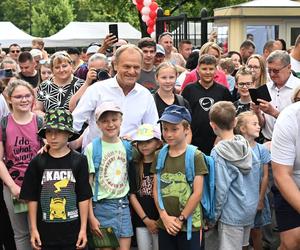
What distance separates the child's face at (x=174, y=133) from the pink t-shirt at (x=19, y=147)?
1.19 m

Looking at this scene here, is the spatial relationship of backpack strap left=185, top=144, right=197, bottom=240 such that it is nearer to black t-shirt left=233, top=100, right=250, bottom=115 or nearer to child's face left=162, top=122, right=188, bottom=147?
child's face left=162, top=122, right=188, bottom=147

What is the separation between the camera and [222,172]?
4.88 meters

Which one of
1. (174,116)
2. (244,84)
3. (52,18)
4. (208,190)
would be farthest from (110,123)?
(52,18)

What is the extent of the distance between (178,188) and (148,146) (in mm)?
482

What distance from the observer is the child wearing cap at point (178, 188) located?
181 inches

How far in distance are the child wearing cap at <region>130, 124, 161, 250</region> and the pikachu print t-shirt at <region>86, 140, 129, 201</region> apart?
0.12 metres

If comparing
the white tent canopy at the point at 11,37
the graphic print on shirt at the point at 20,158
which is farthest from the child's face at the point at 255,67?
the white tent canopy at the point at 11,37

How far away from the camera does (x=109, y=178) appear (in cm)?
478

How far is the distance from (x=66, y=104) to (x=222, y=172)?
2.08 metres

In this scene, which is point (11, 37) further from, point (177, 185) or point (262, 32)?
point (177, 185)

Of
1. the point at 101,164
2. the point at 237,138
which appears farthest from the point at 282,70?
the point at 101,164

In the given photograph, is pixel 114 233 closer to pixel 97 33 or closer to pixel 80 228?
pixel 80 228

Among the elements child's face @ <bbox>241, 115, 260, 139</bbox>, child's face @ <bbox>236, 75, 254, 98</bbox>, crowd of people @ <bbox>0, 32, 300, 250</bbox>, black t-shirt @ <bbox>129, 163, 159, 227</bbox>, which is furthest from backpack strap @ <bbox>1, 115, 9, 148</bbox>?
child's face @ <bbox>236, 75, 254, 98</bbox>

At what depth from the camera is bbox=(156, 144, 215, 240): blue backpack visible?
4.59 metres
